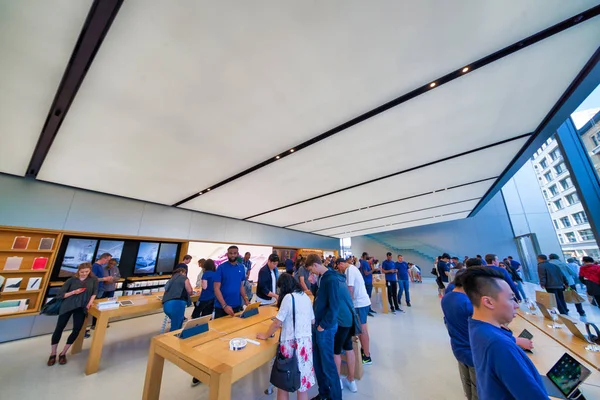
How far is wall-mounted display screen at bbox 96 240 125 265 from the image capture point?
5051mm

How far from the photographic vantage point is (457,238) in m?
14.3

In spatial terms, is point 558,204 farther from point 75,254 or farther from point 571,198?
point 75,254

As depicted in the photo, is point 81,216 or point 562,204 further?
point 562,204

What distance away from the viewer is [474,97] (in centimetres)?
231

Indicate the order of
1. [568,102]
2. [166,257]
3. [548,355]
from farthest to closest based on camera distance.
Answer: [166,257] → [568,102] → [548,355]

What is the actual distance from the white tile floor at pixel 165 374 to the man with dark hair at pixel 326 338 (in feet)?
1.63

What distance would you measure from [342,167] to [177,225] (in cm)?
515

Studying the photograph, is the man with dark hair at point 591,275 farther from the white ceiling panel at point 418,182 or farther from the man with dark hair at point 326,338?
the man with dark hair at point 326,338

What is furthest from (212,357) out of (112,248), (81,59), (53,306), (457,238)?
(457,238)

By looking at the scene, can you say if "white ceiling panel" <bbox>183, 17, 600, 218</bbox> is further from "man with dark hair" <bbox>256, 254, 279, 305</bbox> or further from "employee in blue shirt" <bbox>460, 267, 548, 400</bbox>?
"employee in blue shirt" <bbox>460, 267, 548, 400</bbox>

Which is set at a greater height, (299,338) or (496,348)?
(496,348)

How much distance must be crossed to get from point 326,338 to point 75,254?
622 centimetres

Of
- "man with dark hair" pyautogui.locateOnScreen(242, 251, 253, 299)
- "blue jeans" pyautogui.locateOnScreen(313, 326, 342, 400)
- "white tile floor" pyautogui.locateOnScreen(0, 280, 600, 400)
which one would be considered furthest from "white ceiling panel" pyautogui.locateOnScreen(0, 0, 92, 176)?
"man with dark hair" pyautogui.locateOnScreen(242, 251, 253, 299)

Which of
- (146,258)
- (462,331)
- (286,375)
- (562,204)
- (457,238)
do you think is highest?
(562,204)
